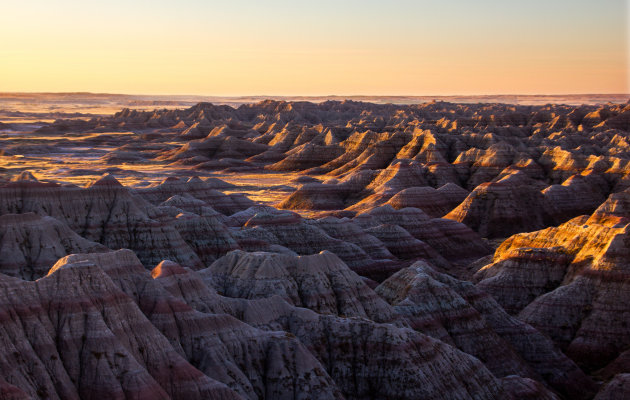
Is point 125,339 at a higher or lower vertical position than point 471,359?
higher

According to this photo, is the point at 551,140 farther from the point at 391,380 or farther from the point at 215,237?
the point at 391,380

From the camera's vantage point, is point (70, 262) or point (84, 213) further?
point (84, 213)

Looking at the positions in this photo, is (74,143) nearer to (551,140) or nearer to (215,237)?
(551,140)

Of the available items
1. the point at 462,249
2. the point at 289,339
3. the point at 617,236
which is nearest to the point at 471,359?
the point at 289,339

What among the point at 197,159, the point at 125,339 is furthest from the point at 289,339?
the point at 197,159

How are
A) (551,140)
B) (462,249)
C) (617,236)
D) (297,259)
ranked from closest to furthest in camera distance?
(297,259) < (617,236) < (462,249) < (551,140)

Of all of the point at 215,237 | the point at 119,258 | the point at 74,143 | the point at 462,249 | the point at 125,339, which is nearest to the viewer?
the point at 125,339

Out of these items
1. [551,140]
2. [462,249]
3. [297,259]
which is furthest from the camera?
[551,140]

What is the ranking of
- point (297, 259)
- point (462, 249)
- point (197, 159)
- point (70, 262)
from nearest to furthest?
point (70, 262), point (297, 259), point (462, 249), point (197, 159)

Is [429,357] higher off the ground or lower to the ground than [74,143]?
higher
